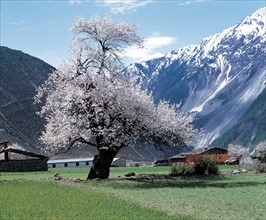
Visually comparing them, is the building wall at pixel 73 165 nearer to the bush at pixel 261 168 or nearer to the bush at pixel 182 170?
the bush at pixel 261 168

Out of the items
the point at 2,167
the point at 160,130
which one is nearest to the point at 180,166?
the point at 160,130

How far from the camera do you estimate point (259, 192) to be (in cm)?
3866

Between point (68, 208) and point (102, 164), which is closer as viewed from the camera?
point (68, 208)

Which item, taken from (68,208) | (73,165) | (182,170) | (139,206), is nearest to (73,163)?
(73,165)

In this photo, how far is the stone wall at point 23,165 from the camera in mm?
102188

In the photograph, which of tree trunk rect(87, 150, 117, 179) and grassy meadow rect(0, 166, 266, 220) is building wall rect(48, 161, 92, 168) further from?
grassy meadow rect(0, 166, 266, 220)

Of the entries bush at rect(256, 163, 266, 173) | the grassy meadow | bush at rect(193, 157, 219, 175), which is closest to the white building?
bush at rect(256, 163, 266, 173)

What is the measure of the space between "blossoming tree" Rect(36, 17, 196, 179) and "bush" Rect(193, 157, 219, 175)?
23.5ft

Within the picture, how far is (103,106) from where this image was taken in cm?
5166

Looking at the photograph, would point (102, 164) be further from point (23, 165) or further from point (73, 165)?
point (73, 165)

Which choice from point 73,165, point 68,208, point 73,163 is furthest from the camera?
point 73,163

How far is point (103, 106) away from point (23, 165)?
5924 centimetres

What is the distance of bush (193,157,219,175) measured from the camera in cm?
6269

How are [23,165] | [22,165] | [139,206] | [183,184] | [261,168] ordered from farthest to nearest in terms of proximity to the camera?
[23,165] < [22,165] < [261,168] < [183,184] < [139,206]
